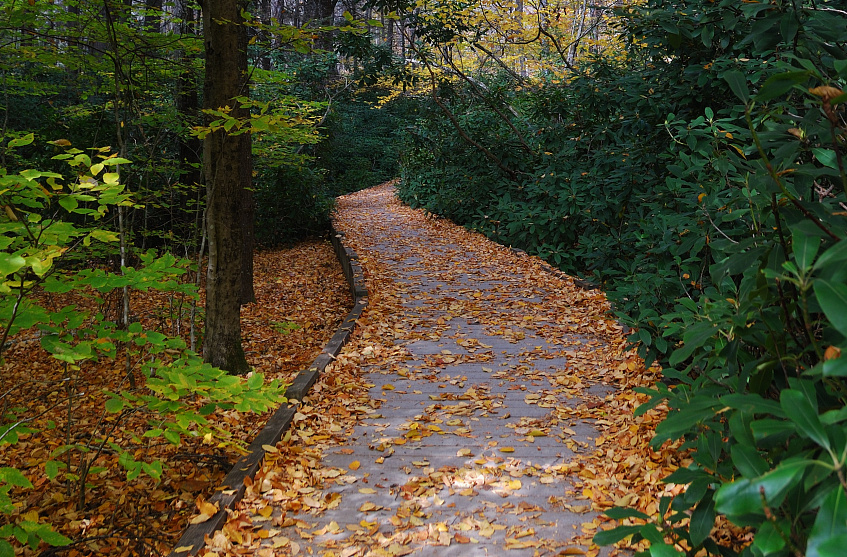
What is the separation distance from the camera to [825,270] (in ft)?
3.77

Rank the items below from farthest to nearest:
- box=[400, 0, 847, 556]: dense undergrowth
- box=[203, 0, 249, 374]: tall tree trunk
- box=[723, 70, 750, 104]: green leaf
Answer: box=[203, 0, 249, 374]: tall tree trunk < box=[723, 70, 750, 104]: green leaf < box=[400, 0, 847, 556]: dense undergrowth

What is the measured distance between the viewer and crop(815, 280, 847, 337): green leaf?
98cm

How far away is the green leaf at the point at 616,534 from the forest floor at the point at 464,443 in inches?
25.4

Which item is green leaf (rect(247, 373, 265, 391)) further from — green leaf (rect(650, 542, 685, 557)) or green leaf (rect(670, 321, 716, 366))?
green leaf (rect(650, 542, 685, 557))

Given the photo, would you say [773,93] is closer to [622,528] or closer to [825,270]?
[825,270]

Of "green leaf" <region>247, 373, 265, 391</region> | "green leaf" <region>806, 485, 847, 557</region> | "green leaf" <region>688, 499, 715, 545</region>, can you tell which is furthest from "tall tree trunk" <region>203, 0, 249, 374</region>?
"green leaf" <region>806, 485, 847, 557</region>

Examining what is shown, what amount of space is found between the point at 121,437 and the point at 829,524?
5.59 meters

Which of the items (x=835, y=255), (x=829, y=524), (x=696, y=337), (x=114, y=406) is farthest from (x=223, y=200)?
(x=829, y=524)

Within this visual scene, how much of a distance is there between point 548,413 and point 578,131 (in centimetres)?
791

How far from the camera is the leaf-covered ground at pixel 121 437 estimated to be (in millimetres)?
3852

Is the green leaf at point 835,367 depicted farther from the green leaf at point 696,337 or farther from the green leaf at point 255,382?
the green leaf at point 255,382

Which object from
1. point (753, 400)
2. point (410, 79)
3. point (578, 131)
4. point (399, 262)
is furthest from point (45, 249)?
point (410, 79)

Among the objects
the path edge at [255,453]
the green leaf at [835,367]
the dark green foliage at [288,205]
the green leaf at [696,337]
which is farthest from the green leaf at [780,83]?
the dark green foliage at [288,205]

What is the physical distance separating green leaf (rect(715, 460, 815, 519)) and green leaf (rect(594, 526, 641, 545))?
75 centimetres
